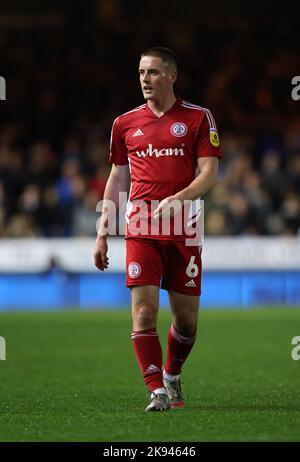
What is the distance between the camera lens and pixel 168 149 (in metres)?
7.29

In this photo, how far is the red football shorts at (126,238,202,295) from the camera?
7199 mm

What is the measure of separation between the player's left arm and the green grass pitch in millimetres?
1275

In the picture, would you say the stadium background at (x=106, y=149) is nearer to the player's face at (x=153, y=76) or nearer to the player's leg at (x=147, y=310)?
the player's leg at (x=147, y=310)

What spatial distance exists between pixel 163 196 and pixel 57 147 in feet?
45.8

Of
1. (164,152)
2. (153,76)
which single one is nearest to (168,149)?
(164,152)

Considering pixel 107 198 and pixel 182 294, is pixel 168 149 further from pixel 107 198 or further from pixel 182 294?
pixel 182 294

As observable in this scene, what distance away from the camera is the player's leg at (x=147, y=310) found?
7117mm

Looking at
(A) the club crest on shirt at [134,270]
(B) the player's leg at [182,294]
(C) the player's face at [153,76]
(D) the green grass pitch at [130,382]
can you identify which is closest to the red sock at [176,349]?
(B) the player's leg at [182,294]

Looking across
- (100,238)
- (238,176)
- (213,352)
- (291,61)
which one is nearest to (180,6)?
(291,61)

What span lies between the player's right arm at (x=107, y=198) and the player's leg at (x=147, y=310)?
0.24 metres

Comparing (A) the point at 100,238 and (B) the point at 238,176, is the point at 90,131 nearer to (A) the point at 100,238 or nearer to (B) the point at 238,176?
(B) the point at 238,176

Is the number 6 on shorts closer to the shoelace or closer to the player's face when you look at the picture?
the shoelace

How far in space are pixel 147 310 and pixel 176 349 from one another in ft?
1.95

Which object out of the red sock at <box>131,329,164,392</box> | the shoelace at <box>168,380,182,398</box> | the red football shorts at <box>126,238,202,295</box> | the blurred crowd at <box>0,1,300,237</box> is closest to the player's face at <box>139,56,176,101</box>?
the red football shorts at <box>126,238,202,295</box>
